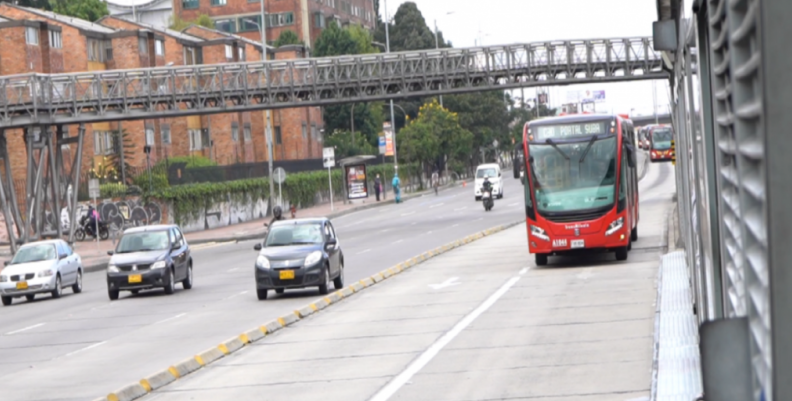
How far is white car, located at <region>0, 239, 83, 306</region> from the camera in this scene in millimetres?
30531

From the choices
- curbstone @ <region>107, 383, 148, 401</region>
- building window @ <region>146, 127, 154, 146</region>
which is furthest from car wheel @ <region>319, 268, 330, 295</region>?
building window @ <region>146, 127, 154, 146</region>

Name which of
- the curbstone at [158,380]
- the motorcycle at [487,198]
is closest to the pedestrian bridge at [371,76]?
the motorcycle at [487,198]

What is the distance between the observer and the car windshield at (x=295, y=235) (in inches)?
1025

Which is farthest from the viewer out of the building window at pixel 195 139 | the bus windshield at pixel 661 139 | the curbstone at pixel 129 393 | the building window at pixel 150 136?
the bus windshield at pixel 661 139

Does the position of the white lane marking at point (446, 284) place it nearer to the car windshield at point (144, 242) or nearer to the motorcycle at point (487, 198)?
the car windshield at point (144, 242)

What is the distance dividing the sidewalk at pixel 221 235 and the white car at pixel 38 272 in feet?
38.0

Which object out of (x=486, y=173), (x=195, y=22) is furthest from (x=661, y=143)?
(x=195, y=22)

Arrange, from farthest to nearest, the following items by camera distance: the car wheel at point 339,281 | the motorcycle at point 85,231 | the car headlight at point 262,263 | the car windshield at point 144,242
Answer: the motorcycle at point 85,231 → the car windshield at point 144,242 → the car wheel at point 339,281 → the car headlight at point 262,263

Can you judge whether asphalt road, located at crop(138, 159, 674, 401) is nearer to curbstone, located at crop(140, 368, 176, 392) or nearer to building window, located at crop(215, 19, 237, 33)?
curbstone, located at crop(140, 368, 176, 392)

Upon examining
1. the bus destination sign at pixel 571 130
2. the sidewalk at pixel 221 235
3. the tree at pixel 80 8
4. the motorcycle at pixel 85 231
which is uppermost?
the tree at pixel 80 8

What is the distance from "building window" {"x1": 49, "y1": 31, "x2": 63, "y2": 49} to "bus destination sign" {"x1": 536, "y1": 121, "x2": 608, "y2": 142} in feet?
173

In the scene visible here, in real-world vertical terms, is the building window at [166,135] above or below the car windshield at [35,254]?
above

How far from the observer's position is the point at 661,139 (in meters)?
94.0

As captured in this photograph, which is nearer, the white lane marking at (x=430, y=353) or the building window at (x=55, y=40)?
the white lane marking at (x=430, y=353)
